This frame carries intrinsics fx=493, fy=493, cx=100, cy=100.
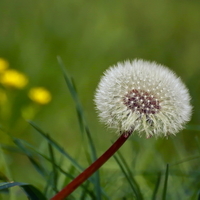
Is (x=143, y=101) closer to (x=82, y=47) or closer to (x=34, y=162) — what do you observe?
(x=34, y=162)

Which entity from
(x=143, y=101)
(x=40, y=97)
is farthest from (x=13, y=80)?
(x=143, y=101)

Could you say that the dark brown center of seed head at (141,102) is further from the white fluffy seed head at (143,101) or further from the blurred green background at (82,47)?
the blurred green background at (82,47)

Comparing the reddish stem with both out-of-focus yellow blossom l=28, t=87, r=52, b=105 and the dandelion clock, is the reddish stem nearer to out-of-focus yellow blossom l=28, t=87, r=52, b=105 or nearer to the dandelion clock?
the dandelion clock

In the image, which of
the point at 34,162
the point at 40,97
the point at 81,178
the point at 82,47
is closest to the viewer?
the point at 81,178

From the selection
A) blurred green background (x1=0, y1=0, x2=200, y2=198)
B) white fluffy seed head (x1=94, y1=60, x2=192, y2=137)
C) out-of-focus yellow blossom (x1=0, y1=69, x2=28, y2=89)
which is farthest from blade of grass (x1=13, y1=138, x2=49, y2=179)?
out-of-focus yellow blossom (x1=0, y1=69, x2=28, y2=89)

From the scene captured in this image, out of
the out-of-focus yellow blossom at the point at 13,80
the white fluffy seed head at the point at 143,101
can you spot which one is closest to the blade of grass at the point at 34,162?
the white fluffy seed head at the point at 143,101

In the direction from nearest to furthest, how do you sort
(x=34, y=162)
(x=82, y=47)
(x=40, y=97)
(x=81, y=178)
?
(x=81, y=178), (x=34, y=162), (x=40, y=97), (x=82, y=47)

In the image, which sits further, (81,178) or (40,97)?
(40,97)

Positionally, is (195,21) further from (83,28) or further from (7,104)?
(7,104)
